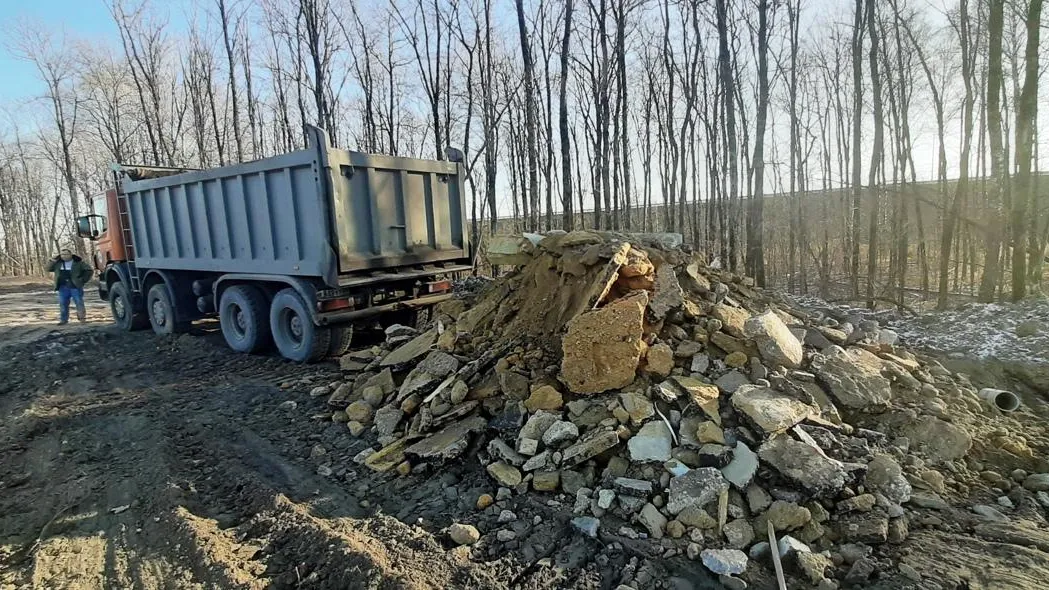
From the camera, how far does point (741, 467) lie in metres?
3.42

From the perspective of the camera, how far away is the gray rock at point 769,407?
11.9 feet

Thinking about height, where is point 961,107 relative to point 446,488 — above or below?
above

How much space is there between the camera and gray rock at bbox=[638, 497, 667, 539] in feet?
10.2

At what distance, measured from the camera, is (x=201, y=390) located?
6266mm

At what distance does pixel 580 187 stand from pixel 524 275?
15.6 m

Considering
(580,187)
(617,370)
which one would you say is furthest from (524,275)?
(580,187)

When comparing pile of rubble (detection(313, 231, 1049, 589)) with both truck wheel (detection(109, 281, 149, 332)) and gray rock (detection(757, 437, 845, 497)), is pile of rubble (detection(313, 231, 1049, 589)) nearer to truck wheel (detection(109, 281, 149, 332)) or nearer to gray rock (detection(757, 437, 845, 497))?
gray rock (detection(757, 437, 845, 497))

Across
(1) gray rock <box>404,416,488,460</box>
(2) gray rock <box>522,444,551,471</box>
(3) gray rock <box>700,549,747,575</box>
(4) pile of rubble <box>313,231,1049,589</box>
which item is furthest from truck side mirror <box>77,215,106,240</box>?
(3) gray rock <box>700,549,747,575</box>

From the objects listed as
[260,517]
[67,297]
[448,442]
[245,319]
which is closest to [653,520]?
[448,442]

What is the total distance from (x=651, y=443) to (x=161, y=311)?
932 centimetres

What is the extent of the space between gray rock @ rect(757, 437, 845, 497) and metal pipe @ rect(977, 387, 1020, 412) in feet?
8.10

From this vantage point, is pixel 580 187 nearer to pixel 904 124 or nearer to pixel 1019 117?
pixel 904 124

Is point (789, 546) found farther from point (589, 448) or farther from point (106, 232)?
point (106, 232)

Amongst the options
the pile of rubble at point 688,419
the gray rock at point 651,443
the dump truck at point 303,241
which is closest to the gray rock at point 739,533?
the pile of rubble at point 688,419
